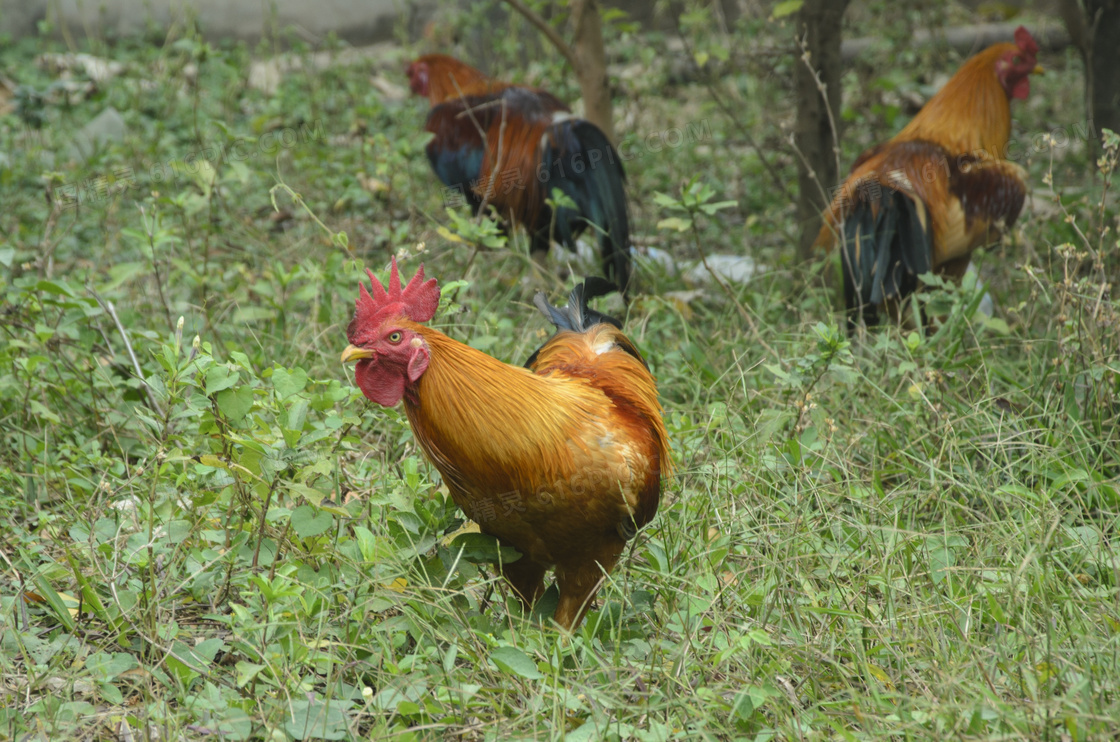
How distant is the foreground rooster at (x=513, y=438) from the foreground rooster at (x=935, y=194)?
2.05m

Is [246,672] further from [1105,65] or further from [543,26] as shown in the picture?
[1105,65]

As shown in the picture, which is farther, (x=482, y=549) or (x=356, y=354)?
(x=482, y=549)

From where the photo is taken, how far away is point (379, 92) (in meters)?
8.18

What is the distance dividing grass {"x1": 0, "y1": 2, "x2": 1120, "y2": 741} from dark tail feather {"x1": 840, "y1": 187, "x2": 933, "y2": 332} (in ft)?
0.60

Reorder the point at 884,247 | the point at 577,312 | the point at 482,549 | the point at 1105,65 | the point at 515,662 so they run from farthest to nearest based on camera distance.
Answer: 1. the point at 1105,65
2. the point at 884,247
3. the point at 577,312
4. the point at 482,549
5. the point at 515,662

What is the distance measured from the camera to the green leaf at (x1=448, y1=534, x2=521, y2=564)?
A: 7.70 feet

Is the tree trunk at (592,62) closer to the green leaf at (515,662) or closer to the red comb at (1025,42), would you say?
the red comb at (1025,42)

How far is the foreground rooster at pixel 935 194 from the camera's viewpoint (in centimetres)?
421

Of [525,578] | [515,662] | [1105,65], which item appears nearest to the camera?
[515,662]

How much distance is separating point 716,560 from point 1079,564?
99 centimetres

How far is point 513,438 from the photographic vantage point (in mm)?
2182

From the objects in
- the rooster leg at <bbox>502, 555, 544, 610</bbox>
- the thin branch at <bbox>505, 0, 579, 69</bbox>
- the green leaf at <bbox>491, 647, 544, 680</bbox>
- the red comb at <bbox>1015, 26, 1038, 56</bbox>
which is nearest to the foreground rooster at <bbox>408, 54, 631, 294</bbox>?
the thin branch at <bbox>505, 0, 579, 69</bbox>

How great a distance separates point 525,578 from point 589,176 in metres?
2.89

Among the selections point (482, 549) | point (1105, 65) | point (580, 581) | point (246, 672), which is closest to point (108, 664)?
point (246, 672)
